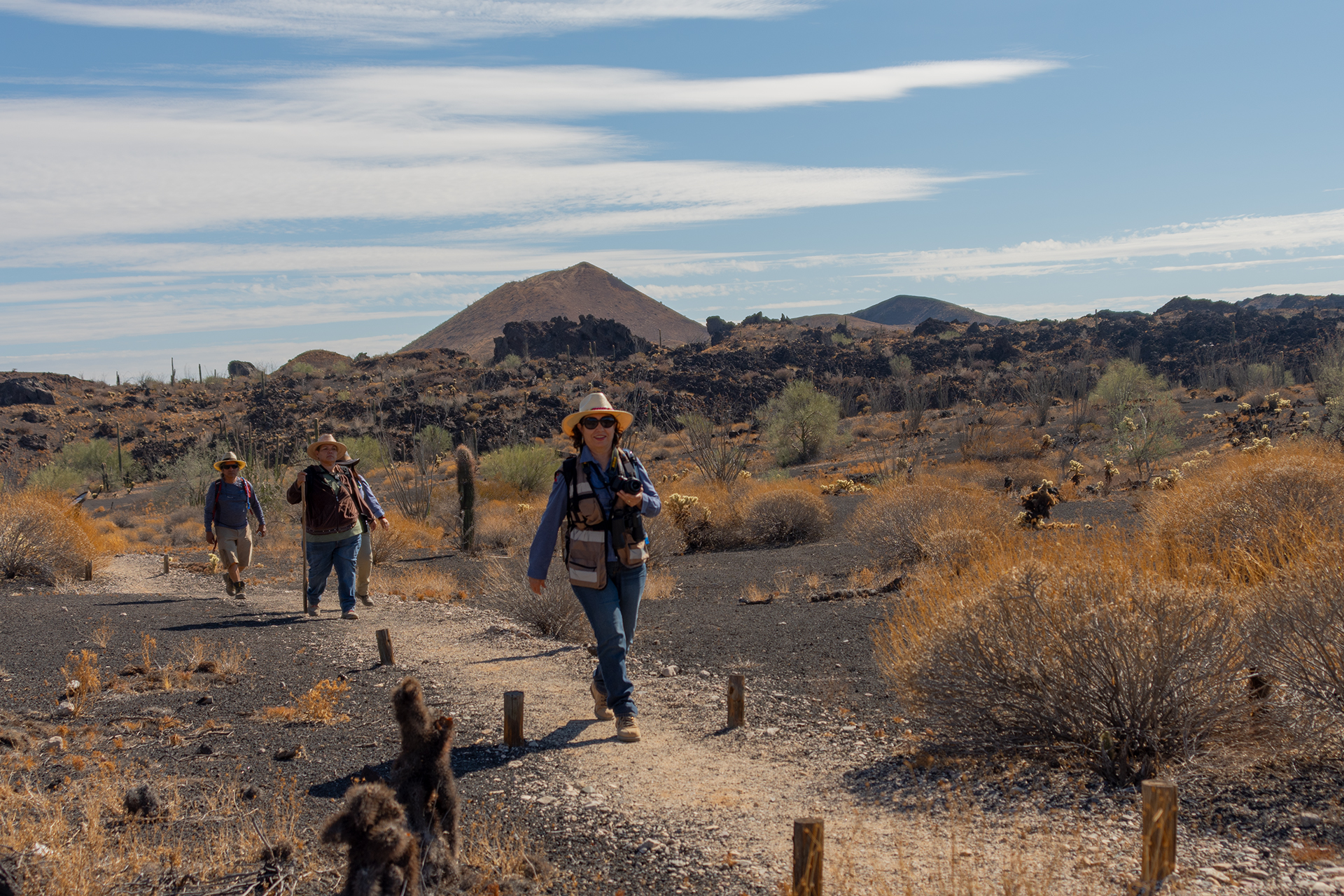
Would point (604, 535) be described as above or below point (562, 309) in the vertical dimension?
below

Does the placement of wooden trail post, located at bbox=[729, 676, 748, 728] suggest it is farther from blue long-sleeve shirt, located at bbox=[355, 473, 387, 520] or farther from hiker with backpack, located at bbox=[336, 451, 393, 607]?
blue long-sleeve shirt, located at bbox=[355, 473, 387, 520]

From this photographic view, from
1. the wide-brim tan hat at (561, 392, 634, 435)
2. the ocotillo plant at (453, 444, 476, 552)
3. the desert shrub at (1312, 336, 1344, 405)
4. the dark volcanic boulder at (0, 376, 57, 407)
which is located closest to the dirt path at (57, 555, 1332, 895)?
the wide-brim tan hat at (561, 392, 634, 435)

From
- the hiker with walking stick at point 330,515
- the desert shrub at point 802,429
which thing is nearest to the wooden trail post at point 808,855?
the hiker with walking stick at point 330,515

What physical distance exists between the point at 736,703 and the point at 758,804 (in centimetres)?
138

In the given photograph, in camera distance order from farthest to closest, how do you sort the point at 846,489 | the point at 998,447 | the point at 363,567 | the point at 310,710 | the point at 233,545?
the point at 998,447, the point at 846,489, the point at 233,545, the point at 363,567, the point at 310,710

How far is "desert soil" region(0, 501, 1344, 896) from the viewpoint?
10.7 ft

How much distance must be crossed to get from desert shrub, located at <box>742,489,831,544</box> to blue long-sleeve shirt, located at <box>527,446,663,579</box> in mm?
12269

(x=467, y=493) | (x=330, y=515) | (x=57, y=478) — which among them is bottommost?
(x=57, y=478)

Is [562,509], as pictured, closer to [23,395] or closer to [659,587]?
[659,587]

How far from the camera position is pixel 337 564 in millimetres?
9062

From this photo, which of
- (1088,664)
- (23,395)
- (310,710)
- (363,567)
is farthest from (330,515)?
(23,395)

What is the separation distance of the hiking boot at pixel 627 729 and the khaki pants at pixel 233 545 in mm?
7112

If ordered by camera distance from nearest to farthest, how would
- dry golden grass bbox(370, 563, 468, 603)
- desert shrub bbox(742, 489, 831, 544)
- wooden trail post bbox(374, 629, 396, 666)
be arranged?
wooden trail post bbox(374, 629, 396, 666), dry golden grass bbox(370, 563, 468, 603), desert shrub bbox(742, 489, 831, 544)

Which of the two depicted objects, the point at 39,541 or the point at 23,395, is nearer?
the point at 39,541
